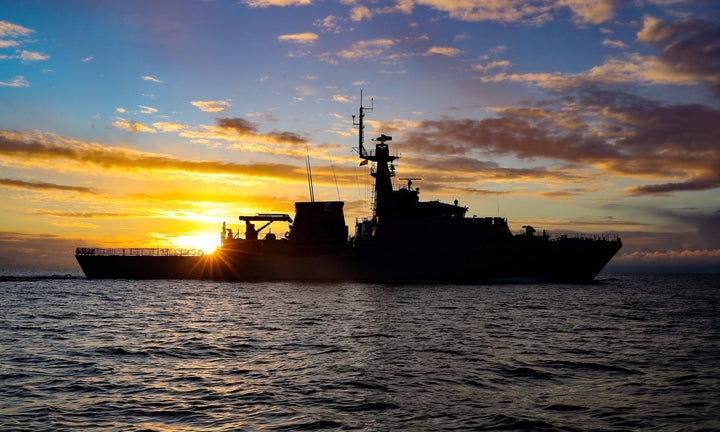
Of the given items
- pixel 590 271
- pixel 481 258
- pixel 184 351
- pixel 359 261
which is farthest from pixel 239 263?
pixel 184 351

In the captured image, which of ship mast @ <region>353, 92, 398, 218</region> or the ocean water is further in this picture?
ship mast @ <region>353, 92, 398, 218</region>

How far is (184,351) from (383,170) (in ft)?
121

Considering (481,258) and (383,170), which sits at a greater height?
(383,170)

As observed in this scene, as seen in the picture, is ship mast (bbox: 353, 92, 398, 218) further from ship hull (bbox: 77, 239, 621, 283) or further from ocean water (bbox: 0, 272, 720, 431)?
ocean water (bbox: 0, 272, 720, 431)

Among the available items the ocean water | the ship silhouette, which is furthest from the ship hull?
the ocean water

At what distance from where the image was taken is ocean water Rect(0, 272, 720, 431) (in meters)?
7.91

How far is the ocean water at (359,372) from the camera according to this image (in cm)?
791

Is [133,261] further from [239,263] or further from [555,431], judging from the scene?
[555,431]

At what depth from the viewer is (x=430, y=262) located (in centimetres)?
4247

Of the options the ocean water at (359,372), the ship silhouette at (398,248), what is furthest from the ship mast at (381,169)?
the ocean water at (359,372)

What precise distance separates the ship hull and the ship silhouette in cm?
8

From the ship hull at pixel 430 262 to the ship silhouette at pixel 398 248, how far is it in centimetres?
8

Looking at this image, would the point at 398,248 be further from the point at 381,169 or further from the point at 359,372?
the point at 359,372

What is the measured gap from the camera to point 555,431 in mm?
7348
